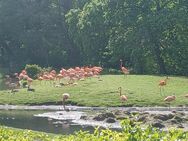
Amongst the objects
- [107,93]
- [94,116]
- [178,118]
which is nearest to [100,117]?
[94,116]

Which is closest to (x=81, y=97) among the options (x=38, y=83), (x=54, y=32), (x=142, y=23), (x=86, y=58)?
(x=38, y=83)

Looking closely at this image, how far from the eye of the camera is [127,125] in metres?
7.51

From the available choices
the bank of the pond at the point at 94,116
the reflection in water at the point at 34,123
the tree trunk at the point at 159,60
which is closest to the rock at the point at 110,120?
the bank of the pond at the point at 94,116

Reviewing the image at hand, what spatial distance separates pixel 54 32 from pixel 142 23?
81.8 feet

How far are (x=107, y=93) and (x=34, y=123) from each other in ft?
27.8

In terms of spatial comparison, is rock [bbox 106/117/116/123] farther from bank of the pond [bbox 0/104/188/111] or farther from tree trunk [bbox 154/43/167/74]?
tree trunk [bbox 154/43/167/74]

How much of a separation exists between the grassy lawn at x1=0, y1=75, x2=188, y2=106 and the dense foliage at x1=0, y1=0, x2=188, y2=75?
9.93 m

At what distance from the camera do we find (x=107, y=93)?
3509 centimetres

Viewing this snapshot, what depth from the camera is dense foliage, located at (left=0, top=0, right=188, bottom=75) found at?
165 feet

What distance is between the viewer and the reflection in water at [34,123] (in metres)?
25.4

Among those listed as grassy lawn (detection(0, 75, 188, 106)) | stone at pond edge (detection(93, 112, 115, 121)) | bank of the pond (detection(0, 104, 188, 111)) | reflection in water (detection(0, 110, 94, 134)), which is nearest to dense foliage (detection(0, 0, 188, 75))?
grassy lawn (detection(0, 75, 188, 106))

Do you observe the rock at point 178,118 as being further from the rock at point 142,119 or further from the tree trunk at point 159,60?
the tree trunk at point 159,60

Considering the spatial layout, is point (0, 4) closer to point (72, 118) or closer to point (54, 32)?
point (54, 32)

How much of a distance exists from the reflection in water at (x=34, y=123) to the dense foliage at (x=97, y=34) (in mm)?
21095
